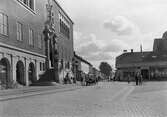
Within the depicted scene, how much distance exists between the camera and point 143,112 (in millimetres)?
12320

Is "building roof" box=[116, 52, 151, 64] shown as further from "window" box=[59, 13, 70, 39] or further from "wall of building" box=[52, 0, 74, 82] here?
"window" box=[59, 13, 70, 39]

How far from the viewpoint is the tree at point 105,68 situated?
142625 mm

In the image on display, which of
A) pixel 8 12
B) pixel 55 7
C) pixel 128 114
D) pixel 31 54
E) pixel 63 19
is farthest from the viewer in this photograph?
pixel 63 19

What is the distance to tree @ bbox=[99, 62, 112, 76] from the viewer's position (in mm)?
142625

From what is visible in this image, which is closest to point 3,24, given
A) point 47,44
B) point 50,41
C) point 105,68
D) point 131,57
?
point 47,44

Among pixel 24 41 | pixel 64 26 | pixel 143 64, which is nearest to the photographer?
pixel 24 41

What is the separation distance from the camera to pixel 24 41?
4159 centimetres

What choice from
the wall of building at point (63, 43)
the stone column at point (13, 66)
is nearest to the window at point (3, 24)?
the stone column at point (13, 66)

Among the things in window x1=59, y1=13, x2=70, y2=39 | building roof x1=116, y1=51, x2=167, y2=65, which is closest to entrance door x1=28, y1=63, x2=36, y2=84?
window x1=59, y1=13, x2=70, y2=39

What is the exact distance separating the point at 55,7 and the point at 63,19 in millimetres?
10515

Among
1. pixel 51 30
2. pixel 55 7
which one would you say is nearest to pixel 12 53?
pixel 51 30

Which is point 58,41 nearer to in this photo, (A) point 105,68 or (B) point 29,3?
(B) point 29,3

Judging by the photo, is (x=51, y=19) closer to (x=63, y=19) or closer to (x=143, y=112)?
(x=63, y=19)

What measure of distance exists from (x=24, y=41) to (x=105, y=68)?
10505cm
